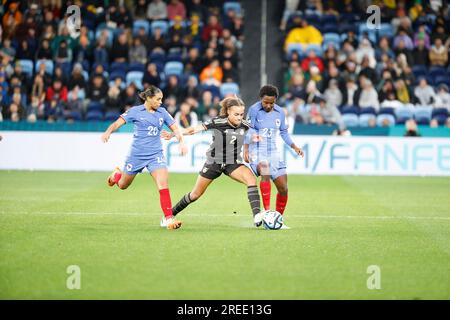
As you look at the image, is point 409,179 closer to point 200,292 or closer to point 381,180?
point 381,180

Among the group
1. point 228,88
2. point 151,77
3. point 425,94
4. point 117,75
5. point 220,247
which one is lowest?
point 220,247

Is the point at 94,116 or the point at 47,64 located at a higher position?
the point at 47,64

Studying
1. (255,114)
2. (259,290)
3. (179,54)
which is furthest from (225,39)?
(259,290)

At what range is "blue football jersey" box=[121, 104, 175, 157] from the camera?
478 inches

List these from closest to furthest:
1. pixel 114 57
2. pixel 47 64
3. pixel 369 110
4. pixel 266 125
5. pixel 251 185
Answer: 1. pixel 251 185
2. pixel 266 125
3. pixel 369 110
4. pixel 47 64
5. pixel 114 57

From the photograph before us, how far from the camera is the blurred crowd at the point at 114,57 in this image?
2477 cm

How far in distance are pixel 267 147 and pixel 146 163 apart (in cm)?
174

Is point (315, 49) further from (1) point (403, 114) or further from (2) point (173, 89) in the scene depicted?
(2) point (173, 89)

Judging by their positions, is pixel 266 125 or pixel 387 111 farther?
pixel 387 111

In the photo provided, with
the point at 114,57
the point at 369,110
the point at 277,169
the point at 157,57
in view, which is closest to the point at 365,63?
the point at 369,110

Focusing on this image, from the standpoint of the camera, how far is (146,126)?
1219 centimetres

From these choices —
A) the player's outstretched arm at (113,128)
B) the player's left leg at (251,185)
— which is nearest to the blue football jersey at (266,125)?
the player's left leg at (251,185)

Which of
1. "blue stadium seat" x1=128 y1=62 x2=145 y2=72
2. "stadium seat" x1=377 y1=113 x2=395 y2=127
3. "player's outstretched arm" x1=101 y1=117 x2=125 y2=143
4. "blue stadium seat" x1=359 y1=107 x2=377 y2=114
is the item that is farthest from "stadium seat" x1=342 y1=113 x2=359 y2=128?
"player's outstretched arm" x1=101 y1=117 x2=125 y2=143

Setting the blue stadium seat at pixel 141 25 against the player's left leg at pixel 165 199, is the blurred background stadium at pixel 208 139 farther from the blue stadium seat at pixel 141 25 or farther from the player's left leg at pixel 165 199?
the player's left leg at pixel 165 199
